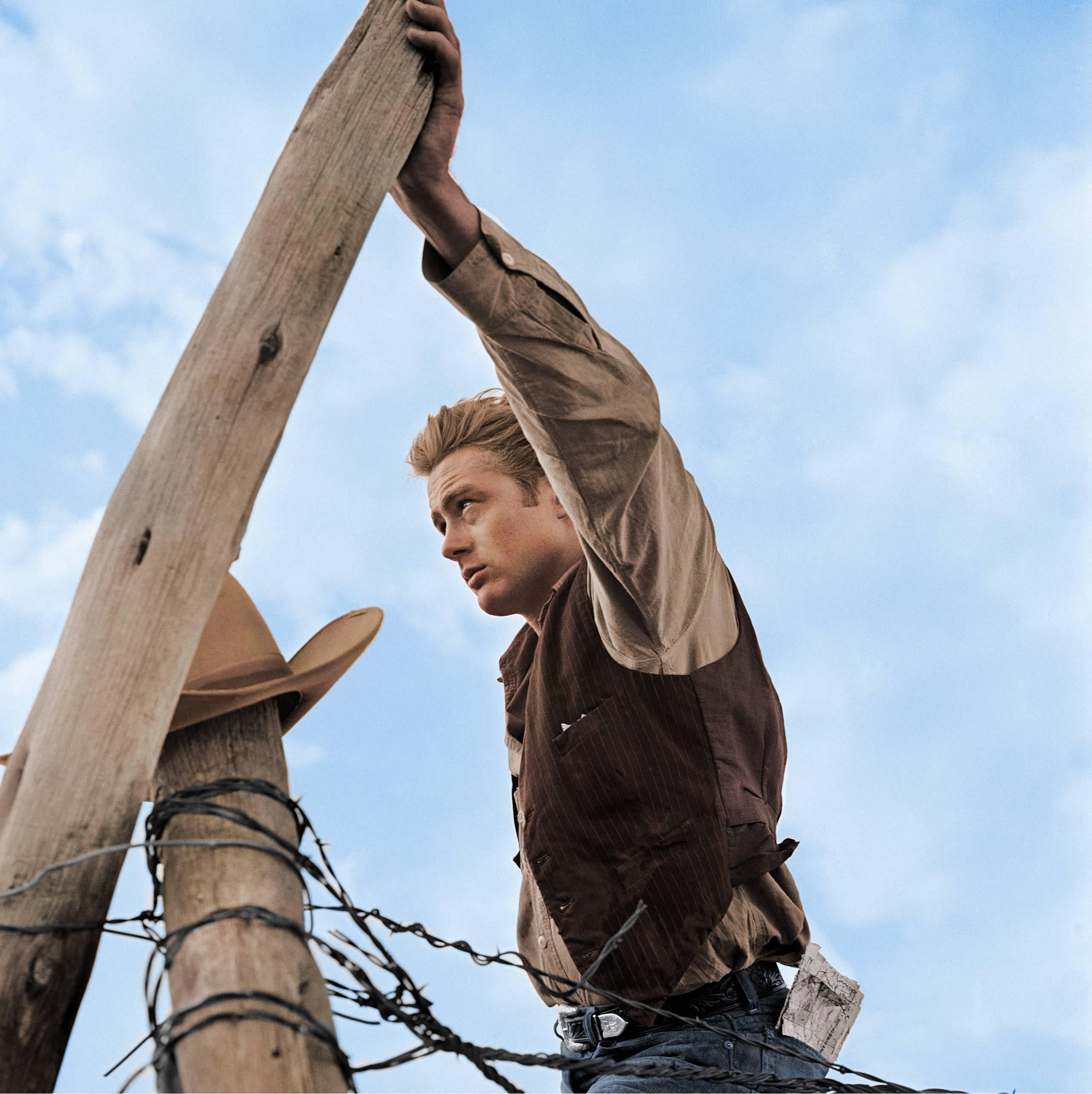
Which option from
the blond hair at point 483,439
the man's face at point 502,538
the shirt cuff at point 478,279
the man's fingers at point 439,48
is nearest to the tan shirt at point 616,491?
the shirt cuff at point 478,279

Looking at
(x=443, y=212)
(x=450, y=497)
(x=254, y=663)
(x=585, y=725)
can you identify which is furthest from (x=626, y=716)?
(x=443, y=212)

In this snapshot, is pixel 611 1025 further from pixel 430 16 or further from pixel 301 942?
pixel 430 16

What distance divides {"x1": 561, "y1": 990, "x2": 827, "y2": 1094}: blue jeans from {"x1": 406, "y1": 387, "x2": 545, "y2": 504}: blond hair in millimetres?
1093

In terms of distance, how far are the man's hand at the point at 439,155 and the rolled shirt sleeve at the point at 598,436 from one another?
0.11 feet

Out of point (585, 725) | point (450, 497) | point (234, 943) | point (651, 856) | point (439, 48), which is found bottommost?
point (234, 943)

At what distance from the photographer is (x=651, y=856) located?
196 centimetres

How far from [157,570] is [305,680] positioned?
0.31 m

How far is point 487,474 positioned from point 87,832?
1.42 m

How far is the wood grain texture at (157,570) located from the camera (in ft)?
3.78

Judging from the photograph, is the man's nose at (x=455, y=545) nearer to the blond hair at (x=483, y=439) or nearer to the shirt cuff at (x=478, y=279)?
the blond hair at (x=483, y=439)

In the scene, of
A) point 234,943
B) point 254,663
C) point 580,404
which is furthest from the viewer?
point 580,404

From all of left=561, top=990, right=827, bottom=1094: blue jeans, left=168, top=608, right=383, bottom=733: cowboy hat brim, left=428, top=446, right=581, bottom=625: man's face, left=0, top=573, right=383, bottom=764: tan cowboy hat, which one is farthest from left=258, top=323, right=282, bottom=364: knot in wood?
left=561, top=990, right=827, bottom=1094: blue jeans

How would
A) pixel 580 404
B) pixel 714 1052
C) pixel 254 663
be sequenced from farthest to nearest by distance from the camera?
pixel 714 1052, pixel 580 404, pixel 254 663

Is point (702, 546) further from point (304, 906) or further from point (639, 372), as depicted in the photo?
point (304, 906)
